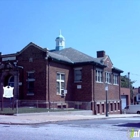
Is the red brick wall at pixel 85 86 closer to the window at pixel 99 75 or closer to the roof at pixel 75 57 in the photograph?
the roof at pixel 75 57

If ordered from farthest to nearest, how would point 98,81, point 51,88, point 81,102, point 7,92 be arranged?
1. point 98,81
2. point 81,102
3. point 51,88
4. point 7,92

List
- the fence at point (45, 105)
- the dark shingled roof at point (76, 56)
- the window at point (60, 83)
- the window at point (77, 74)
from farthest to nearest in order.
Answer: the dark shingled roof at point (76, 56), the window at point (77, 74), the window at point (60, 83), the fence at point (45, 105)

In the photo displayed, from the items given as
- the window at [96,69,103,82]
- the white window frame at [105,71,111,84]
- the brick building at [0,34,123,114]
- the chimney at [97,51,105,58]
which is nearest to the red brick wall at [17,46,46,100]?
the brick building at [0,34,123,114]

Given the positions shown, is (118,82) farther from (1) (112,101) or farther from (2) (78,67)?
(2) (78,67)

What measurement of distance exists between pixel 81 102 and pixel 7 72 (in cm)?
1068

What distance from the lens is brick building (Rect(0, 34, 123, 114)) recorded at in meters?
33.6

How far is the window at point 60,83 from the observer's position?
3551 cm

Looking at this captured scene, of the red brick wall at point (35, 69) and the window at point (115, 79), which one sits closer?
the red brick wall at point (35, 69)

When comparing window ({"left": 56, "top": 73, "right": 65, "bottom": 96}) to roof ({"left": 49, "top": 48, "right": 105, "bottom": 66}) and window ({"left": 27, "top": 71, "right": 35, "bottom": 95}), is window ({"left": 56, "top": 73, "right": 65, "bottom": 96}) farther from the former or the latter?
window ({"left": 27, "top": 71, "right": 35, "bottom": 95})

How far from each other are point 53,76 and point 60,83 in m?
1.97

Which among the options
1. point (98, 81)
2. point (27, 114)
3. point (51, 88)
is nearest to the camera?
point (27, 114)

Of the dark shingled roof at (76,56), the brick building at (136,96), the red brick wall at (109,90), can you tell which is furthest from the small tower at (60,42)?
the brick building at (136,96)

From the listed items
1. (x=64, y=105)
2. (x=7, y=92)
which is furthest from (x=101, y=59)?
(x=7, y=92)

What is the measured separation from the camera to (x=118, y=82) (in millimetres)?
47531
